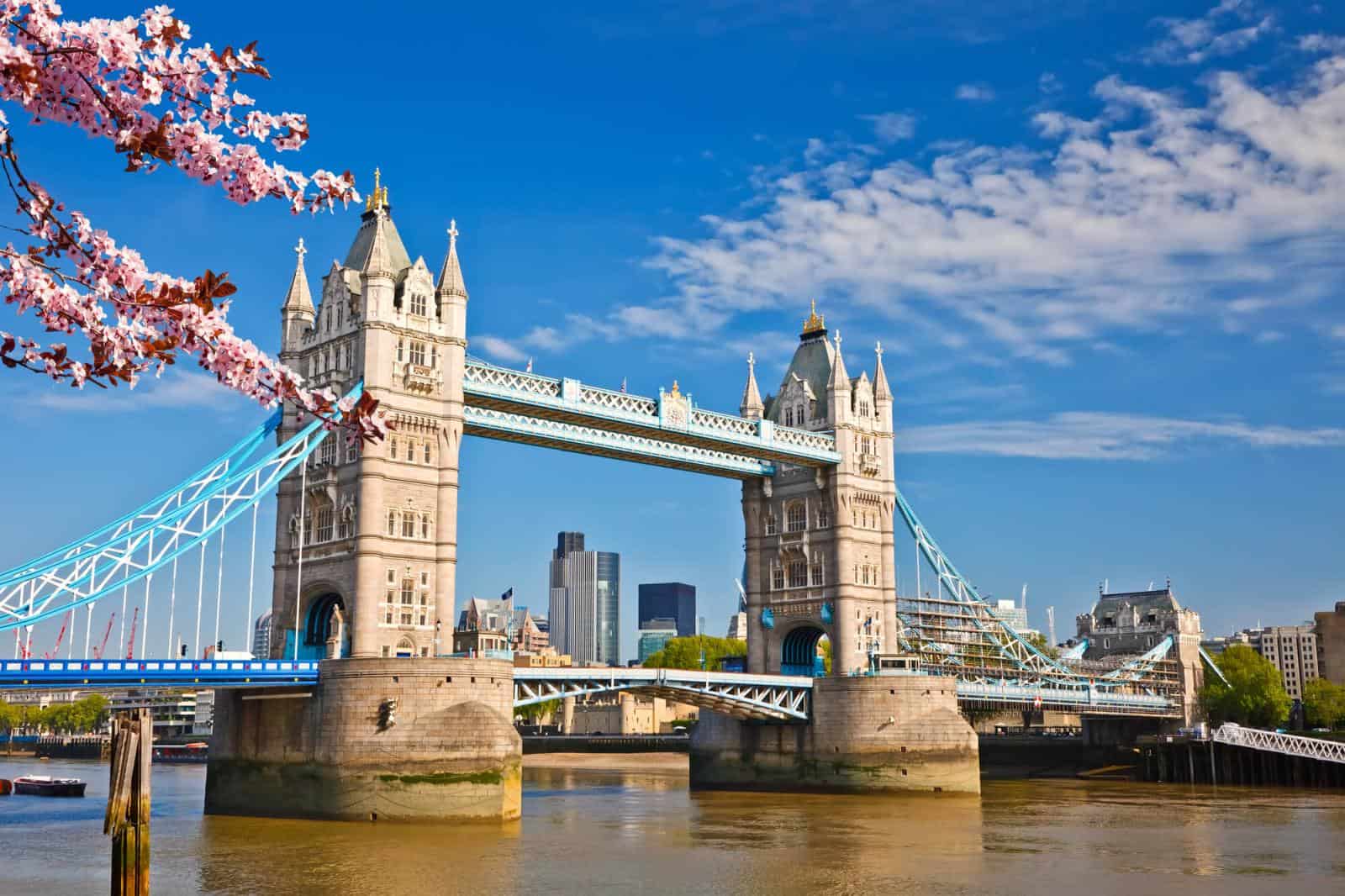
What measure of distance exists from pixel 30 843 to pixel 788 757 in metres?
38.1

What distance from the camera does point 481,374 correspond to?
6047cm

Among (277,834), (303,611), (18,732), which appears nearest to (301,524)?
(303,611)

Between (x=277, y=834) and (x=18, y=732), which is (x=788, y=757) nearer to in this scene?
(x=277, y=834)

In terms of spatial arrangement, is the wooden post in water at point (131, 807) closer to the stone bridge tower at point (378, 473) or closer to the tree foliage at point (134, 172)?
the tree foliage at point (134, 172)

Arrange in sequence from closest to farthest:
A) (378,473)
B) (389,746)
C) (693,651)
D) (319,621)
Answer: (389,746)
(378,473)
(319,621)
(693,651)

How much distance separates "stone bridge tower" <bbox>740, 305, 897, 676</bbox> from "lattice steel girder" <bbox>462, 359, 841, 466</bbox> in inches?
82.0

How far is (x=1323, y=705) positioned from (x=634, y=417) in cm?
6185

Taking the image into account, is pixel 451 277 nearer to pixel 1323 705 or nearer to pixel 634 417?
pixel 634 417

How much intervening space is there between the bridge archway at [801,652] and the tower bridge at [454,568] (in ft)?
0.84

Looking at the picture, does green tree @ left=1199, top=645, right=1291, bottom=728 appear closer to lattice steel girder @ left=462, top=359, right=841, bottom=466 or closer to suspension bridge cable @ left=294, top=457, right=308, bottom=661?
lattice steel girder @ left=462, top=359, right=841, bottom=466

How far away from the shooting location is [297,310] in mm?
60500

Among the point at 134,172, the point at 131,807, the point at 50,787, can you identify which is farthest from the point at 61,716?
the point at 134,172

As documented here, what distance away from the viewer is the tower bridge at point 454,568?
164ft

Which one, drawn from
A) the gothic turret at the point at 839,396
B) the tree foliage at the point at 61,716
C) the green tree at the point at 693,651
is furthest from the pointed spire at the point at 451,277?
the tree foliage at the point at 61,716
